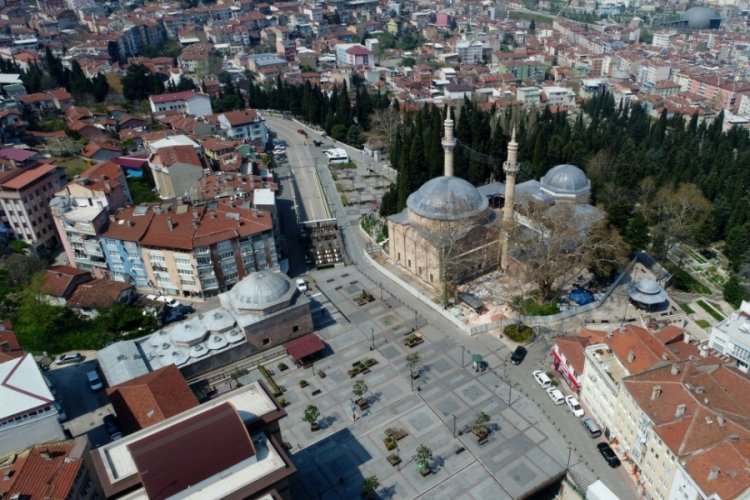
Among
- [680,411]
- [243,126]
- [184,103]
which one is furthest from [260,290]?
[184,103]

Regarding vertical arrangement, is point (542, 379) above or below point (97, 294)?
below

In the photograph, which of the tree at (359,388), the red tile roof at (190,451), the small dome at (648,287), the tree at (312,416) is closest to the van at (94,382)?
the red tile roof at (190,451)

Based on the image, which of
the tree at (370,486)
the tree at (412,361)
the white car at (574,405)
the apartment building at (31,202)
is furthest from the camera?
the apartment building at (31,202)

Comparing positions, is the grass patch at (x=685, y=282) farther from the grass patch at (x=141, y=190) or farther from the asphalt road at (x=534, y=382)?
the grass patch at (x=141, y=190)

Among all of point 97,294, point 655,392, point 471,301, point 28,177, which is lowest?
point 471,301

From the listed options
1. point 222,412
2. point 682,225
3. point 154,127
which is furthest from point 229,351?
point 154,127

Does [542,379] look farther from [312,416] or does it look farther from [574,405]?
[312,416]

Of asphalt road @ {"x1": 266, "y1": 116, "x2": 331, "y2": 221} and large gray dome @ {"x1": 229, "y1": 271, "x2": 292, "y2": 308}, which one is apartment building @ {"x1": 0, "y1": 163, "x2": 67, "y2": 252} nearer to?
asphalt road @ {"x1": 266, "y1": 116, "x2": 331, "y2": 221}
